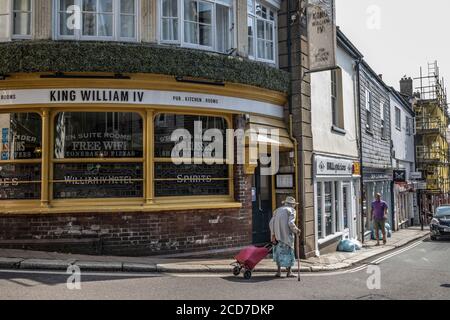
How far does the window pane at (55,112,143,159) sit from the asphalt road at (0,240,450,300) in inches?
112

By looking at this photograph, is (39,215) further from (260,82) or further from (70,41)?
(260,82)

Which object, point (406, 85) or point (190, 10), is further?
point (406, 85)

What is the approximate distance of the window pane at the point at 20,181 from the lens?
30.8ft

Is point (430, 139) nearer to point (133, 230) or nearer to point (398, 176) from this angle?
point (398, 176)

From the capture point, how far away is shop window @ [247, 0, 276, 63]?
11781mm

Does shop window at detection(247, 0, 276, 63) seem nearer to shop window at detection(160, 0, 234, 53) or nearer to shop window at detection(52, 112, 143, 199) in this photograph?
shop window at detection(160, 0, 234, 53)

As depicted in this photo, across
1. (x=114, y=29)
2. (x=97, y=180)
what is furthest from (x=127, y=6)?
(x=97, y=180)

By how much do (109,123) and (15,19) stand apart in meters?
3.13

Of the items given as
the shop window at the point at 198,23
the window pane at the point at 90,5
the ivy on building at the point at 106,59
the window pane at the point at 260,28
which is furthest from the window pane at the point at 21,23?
the window pane at the point at 260,28

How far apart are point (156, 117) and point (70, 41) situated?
245 cm

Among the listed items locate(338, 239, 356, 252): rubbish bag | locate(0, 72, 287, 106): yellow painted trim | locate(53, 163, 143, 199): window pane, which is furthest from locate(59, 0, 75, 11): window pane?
locate(338, 239, 356, 252): rubbish bag

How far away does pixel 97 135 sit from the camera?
9.55 metres

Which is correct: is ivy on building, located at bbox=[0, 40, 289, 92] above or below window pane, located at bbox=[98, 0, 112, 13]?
below
